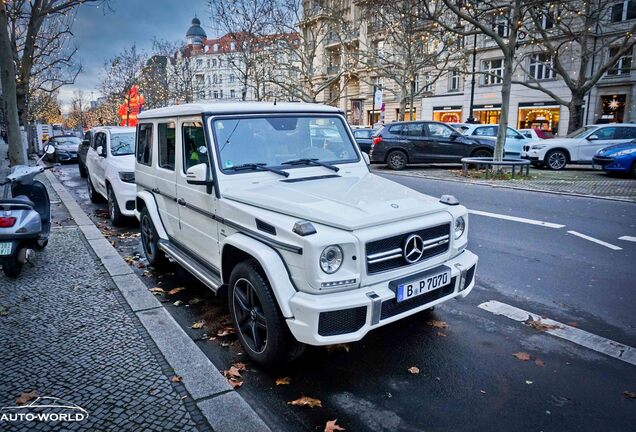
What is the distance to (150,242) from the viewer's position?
611 cm

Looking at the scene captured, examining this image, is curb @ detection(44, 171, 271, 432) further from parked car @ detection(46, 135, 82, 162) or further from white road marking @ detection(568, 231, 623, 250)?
parked car @ detection(46, 135, 82, 162)

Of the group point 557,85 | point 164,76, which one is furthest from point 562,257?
point 164,76

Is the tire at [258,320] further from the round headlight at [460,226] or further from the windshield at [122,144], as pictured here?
the windshield at [122,144]

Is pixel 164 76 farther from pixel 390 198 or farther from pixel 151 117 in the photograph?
pixel 390 198

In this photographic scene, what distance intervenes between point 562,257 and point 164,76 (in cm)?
4697

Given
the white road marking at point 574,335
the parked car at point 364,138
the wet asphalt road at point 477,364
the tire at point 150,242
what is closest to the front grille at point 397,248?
the wet asphalt road at point 477,364

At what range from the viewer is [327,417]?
9.84 ft

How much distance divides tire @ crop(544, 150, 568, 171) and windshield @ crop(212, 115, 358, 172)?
15.2 m

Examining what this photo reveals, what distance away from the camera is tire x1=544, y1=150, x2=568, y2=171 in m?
17.4

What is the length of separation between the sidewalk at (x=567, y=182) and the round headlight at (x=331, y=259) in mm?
10212

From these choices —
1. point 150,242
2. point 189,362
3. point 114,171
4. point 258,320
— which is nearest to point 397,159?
point 114,171

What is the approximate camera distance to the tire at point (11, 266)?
544 centimetres

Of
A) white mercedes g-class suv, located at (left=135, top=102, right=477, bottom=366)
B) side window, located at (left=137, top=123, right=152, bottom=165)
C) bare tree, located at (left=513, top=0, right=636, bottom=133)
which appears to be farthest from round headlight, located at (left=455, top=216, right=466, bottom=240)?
bare tree, located at (left=513, top=0, right=636, bottom=133)

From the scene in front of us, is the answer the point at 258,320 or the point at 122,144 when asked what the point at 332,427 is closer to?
the point at 258,320
